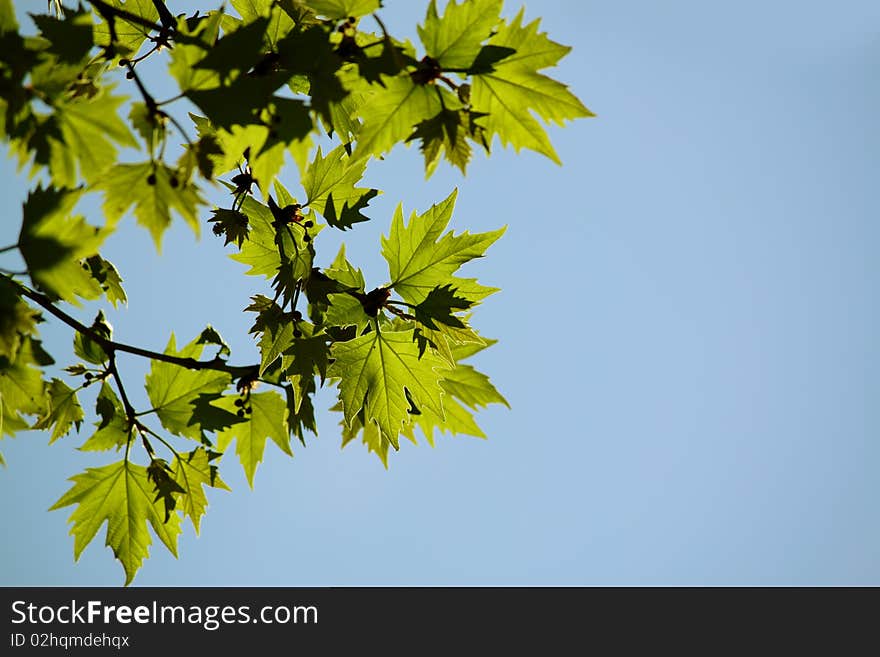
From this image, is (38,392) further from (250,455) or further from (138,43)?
(138,43)

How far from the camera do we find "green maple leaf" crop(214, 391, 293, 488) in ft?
7.93

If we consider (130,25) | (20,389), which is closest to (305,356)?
(20,389)

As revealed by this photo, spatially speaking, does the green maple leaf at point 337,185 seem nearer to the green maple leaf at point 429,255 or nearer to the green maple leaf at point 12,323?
the green maple leaf at point 429,255

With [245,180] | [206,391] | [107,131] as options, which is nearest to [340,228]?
[245,180]

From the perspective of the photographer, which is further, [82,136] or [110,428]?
[110,428]

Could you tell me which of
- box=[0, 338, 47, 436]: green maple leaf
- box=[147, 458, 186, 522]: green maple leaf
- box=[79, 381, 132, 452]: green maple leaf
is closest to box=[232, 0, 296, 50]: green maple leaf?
box=[0, 338, 47, 436]: green maple leaf

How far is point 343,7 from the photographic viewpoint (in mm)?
1615

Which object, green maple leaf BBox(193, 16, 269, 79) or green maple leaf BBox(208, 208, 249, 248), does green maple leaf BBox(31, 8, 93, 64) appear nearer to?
green maple leaf BBox(193, 16, 269, 79)

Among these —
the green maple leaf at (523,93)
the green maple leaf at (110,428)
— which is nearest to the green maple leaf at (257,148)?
the green maple leaf at (523,93)

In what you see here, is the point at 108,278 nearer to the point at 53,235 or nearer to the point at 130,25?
the point at 130,25

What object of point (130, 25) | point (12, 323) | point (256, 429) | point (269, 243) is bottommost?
point (12, 323)

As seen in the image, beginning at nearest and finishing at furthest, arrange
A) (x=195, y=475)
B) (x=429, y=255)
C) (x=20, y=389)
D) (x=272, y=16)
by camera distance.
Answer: (x=20, y=389) → (x=272, y=16) → (x=429, y=255) → (x=195, y=475)

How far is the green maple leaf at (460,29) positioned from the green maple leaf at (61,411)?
1.56m

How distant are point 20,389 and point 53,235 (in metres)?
0.45
